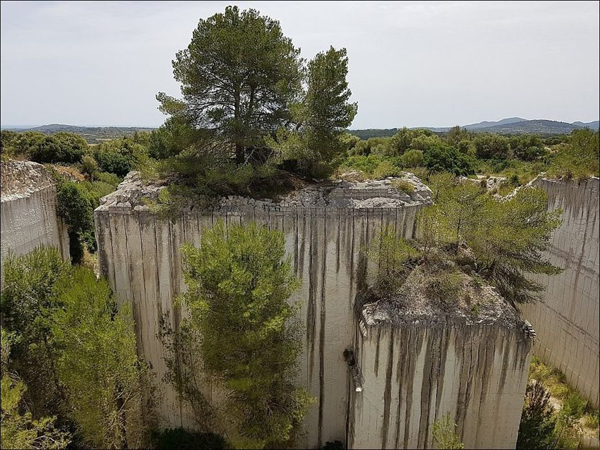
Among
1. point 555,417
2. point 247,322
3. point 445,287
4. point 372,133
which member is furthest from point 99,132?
point 372,133

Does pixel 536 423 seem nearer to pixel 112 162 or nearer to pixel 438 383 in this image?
pixel 438 383

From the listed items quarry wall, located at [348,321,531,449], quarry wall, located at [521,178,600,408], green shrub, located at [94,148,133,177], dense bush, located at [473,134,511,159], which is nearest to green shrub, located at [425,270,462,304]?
quarry wall, located at [348,321,531,449]

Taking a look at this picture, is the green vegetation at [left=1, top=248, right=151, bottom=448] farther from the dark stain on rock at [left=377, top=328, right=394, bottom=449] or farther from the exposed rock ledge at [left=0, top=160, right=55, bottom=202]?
the dark stain on rock at [left=377, top=328, right=394, bottom=449]

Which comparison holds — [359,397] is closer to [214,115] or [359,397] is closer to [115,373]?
[115,373]

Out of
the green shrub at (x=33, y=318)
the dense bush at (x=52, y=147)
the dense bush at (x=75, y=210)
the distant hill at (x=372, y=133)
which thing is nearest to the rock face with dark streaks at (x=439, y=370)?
the green shrub at (x=33, y=318)

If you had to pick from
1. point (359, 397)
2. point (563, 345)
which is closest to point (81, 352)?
point (359, 397)
